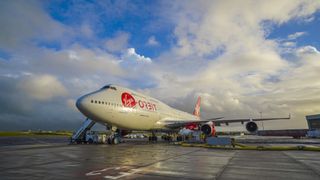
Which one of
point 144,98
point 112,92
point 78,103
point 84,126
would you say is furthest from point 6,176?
point 84,126

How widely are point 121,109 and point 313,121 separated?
342 feet

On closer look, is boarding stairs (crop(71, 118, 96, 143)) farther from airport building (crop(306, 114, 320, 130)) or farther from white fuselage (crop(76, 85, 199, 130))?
airport building (crop(306, 114, 320, 130))

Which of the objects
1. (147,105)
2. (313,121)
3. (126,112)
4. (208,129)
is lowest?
(208,129)

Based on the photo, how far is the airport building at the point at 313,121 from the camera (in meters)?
105

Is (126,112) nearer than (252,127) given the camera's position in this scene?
Yes

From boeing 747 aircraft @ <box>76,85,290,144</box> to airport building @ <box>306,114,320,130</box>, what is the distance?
3369 inches

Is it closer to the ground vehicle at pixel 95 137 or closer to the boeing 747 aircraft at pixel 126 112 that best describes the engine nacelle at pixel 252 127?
the boeing 747 aircraft at pixel 126 112

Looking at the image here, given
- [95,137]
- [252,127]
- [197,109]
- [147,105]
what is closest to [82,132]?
[95,137]

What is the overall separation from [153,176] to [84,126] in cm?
3131

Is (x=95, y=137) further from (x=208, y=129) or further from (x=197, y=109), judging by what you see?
(x=197, y=109)

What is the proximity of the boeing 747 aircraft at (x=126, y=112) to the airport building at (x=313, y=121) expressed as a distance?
85570mm

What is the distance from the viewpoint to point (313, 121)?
10731cm

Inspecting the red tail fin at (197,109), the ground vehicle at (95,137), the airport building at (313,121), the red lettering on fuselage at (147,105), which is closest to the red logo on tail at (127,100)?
the red lettering on fuselage at (147,105)

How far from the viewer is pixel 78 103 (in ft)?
85.0
